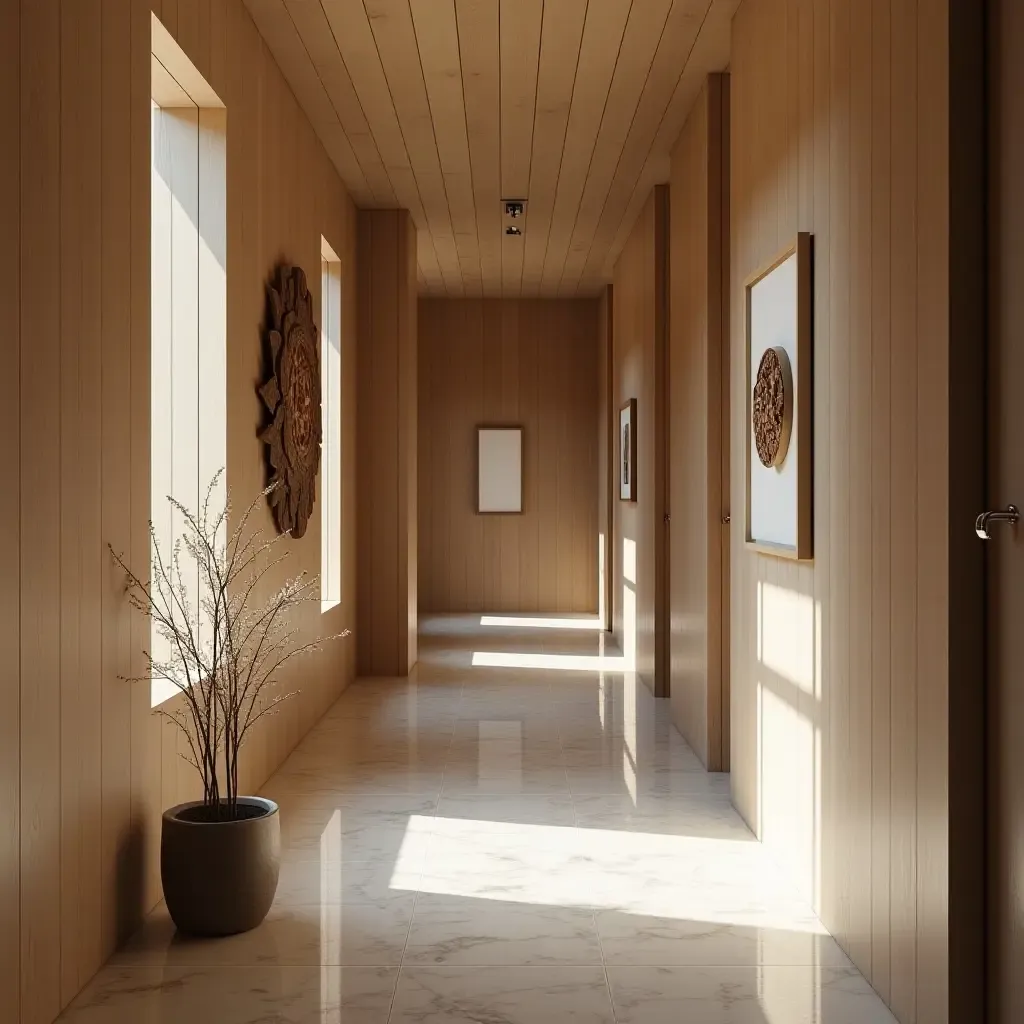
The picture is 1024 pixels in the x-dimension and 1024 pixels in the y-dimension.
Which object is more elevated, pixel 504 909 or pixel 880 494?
pixel 880 494

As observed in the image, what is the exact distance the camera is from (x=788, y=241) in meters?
3.36

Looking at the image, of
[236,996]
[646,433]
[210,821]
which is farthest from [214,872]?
[646,433]

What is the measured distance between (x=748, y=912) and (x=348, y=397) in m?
4.54

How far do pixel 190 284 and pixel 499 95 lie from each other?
6.53 feet

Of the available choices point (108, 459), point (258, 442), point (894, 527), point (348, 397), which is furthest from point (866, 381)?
point (348, 397)

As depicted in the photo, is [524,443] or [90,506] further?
[524,443]

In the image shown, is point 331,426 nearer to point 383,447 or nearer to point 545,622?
point 383,447

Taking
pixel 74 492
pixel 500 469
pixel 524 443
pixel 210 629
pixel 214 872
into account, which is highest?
pixel 524 443

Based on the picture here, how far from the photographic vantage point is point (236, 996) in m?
2.59

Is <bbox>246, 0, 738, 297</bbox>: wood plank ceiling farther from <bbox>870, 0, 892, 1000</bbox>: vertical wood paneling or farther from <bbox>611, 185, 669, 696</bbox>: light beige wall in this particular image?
<bbox>870, 0, 892, 1000</bbox>: vertical wood paneling

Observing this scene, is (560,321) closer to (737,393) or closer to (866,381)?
(737,393)

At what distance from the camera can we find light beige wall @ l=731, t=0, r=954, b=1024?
2244 millimetres

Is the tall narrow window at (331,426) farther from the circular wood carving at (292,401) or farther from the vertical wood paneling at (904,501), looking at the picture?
the vertical wood paneling at (904,501)

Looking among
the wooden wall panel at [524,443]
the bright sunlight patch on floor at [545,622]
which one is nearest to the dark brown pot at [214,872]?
the bright sunlight patch on floor at [545,622]
